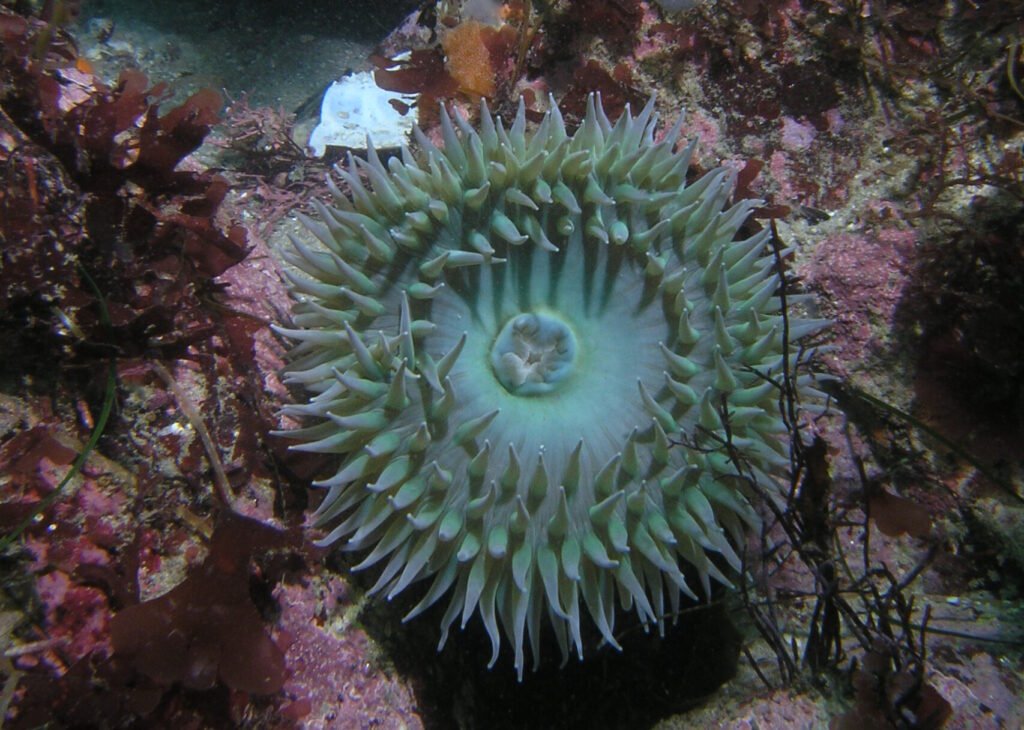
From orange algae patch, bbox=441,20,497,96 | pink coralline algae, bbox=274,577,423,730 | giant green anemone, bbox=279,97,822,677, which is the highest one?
orange algae patch, bbox=441,20,497,96

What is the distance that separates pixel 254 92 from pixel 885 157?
20.4 feet

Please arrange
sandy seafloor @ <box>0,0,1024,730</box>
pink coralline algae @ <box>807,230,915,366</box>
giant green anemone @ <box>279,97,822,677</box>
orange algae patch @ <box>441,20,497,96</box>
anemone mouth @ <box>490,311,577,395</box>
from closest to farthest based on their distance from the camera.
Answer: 1. sandy seafloor @ <box>0,0,1024,730</box>
2. giant green anemone @ <box>279,97,822,677</box>
3. anemone mouth @ <box>490,311,577,395</box>
4. pink coralline algae @ <box>807,230,915,366</box>
5. orange algae patch @ <box>441,20,497,96</box>

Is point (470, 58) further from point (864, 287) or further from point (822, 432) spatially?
point (822, 432)

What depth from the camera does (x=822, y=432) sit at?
3908 mm

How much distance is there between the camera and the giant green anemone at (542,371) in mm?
2961

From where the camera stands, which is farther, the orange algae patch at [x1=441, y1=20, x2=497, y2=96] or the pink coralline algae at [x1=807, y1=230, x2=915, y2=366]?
the orange algae patch at [x1=441, y1=20, x2=497, y2=96]

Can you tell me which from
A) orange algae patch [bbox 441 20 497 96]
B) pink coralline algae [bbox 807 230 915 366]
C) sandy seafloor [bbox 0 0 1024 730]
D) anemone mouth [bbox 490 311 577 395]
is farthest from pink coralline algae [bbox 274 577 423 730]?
orange algae patch [bbox 441 20 497 96]

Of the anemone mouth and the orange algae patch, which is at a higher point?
the orange algae patch

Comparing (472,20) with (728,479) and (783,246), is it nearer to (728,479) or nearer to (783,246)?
(783,246)

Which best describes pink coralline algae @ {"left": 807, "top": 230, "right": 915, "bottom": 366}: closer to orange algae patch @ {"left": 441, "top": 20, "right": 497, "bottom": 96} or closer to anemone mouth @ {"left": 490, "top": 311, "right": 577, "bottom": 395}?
anemone mouth @ {"left": 490, "top": 311, "right": 577, "bottom": 395}

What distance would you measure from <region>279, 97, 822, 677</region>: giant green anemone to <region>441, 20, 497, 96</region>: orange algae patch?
3.72ft

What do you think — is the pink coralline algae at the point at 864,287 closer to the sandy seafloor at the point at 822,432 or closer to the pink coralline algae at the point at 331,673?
the sandy seafloor at the point at 822,432

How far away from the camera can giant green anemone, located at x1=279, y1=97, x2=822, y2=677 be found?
2.96 metres

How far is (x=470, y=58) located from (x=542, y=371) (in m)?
2.52
